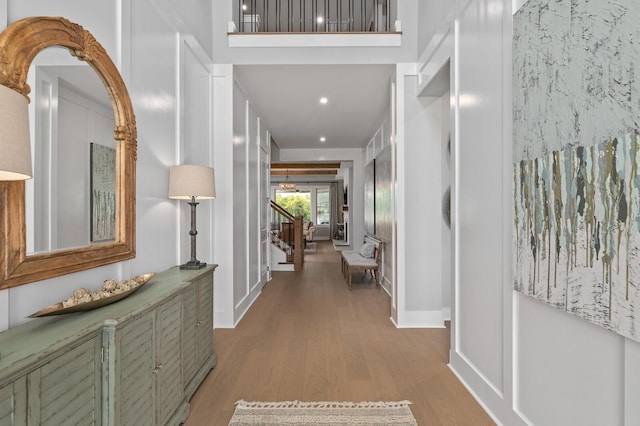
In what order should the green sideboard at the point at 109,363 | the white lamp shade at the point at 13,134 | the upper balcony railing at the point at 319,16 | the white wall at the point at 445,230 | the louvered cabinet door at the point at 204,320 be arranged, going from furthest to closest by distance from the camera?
1. the upper balcony railing at the point at 319,16
2. the white wall at the point at 445,230
3. the louvered cabinet door at the point at 204,320
4. the green sideboard at the point at 109,363
5. the white lamp shade at the point at 13,134

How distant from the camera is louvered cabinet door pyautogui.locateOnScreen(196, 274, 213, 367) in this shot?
2.47 meters

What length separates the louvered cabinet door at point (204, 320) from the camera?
2.47 metres

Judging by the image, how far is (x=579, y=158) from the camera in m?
1.38

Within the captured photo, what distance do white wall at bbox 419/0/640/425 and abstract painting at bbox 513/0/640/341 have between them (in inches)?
5.4

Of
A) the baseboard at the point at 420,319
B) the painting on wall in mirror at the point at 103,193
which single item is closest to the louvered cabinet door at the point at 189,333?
the painting on wall in mirror at the point at 103,193

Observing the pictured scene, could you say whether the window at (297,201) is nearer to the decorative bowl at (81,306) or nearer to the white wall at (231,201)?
the white wall at (231,201)

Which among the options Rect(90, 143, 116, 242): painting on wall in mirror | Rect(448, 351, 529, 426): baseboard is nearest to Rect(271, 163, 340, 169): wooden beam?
Rect(448, 351, 529, 426): baseboard

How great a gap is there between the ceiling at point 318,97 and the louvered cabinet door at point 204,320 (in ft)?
8.33

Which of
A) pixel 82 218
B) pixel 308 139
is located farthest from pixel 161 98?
pixel 308 139

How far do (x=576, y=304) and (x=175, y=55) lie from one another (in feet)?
10.4

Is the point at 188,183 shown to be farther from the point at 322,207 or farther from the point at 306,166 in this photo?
the point at 322,207

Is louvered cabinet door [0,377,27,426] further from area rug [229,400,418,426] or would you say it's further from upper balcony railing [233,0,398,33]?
upper balcony railing [233,0,398,33]

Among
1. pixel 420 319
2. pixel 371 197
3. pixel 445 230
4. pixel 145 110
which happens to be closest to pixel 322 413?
pixel 420 319

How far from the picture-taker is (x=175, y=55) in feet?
9.39
